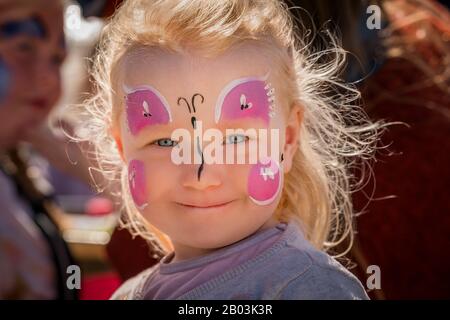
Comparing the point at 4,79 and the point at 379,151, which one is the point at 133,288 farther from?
the point at 4,79

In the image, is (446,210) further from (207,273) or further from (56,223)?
(56,223)

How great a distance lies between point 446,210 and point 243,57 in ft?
1.28

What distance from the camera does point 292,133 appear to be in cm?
82

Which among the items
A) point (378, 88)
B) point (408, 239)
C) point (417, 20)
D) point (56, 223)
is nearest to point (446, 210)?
point (408, 239)

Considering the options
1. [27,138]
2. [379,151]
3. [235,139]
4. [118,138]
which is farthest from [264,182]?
[27,138]

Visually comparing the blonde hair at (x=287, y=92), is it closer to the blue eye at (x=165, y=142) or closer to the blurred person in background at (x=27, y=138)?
the blue eye at (x=165, y=142)

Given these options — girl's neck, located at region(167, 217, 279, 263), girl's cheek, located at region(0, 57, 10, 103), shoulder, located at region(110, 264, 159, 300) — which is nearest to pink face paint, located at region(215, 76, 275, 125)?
girl's neck, located at region(167, 217, 279, 263)

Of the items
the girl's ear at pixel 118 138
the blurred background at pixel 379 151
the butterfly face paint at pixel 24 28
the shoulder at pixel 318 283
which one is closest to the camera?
the shoulder at pixel 318 283

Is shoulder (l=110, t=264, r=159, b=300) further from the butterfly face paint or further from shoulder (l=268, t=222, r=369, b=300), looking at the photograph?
the butterfly face paint

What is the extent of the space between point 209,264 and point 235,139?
131 millimetres

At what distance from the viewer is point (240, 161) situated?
0.75 m

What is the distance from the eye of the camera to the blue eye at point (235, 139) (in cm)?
74

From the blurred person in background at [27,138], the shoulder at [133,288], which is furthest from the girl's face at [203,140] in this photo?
the blurred person in background at [27,138]
